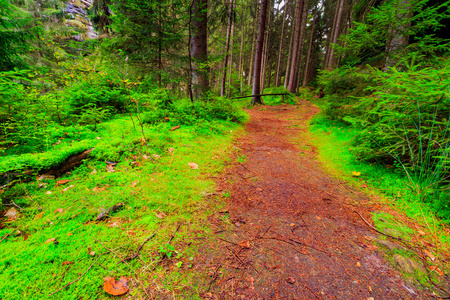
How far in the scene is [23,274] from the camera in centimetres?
122

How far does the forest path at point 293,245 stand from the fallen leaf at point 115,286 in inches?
22.1

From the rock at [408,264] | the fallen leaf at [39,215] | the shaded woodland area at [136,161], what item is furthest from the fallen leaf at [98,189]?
the rock at [408,264]

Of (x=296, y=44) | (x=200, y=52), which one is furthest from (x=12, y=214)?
(x=296, y=44)

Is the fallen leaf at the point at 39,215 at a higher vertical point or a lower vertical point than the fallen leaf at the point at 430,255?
higher

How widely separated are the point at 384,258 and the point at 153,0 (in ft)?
23.5

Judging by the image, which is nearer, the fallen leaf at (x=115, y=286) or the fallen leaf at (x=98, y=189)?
the fallen leaf at (x=115, y=286)

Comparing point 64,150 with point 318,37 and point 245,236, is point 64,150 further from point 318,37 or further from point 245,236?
point 318,37

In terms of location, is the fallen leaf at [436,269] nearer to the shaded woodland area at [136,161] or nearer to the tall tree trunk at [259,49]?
the shaded woodland area at [136,161]

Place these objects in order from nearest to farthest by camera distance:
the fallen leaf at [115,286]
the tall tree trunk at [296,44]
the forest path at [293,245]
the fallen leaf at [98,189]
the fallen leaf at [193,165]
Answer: the fallen leaf at [115,286] < the forest path at [293,245] < the fallen leaf at [98,189] < the fallen leaf at [193,165] < the tall tree trunk at [296,44]

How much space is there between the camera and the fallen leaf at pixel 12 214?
1.72 meters

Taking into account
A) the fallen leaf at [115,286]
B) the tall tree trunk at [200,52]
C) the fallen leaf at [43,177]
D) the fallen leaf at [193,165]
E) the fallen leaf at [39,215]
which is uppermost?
the tall tree trunk at [200,52]

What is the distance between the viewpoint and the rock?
1.57m

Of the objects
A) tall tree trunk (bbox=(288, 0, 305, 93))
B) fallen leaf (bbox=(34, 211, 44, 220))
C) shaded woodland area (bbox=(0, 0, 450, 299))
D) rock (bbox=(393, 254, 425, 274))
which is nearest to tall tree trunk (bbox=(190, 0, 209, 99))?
shaded woodland area (bbox=(0, 0, 450, 299))

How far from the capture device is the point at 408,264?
163cm
